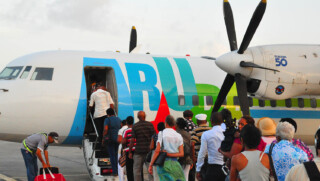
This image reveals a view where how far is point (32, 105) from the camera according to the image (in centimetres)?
1323

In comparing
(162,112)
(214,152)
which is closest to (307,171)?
(214,152)

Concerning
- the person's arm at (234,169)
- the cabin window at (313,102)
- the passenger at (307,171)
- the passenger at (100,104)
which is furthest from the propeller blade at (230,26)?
the passenger at (307,171)

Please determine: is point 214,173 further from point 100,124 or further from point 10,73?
point 10,73

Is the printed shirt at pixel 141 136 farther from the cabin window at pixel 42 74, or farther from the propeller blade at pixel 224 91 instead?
the propeller blade at pixel 224 91

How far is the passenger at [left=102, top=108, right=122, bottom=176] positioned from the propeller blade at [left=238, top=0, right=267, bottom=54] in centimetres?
465

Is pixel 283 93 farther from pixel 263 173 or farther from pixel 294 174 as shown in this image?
pixel 294 174

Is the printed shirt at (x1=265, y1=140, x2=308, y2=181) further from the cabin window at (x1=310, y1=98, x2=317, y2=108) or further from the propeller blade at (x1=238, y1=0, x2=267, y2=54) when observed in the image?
the cabin window at (x1=310, y1=98, x2=317, y2=108)

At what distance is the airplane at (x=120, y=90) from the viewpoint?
13.3 meters

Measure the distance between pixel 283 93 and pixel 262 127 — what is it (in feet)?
26.2

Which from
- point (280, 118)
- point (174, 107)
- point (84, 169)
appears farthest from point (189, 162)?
point (84, 169)

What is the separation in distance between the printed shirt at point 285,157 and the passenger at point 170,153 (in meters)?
3.39

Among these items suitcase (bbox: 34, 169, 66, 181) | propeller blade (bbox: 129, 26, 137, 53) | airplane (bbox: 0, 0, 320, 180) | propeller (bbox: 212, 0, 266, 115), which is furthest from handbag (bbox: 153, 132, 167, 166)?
propeller blade (bbox: 129, 26, 137, 53)

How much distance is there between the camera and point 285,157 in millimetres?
5527

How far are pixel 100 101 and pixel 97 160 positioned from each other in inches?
64.1
